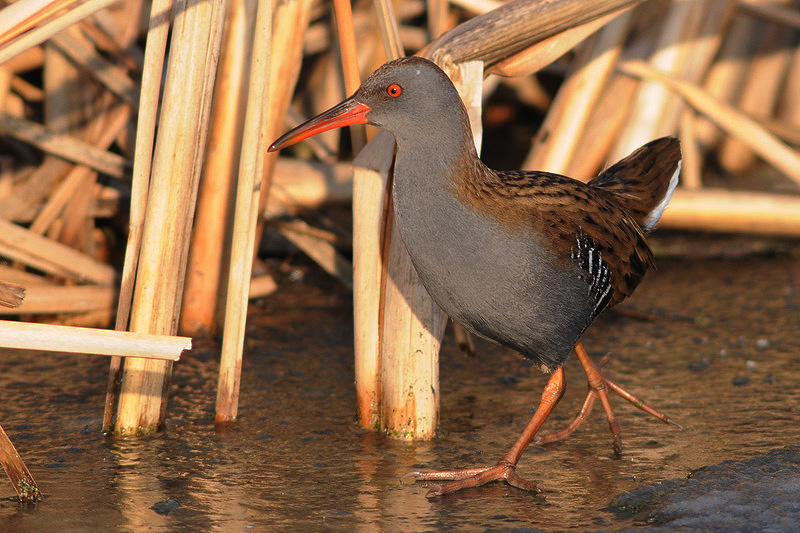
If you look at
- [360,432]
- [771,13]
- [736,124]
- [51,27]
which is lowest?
[360,432]

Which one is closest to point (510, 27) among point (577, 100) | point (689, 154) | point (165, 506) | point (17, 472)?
point (577, 100)

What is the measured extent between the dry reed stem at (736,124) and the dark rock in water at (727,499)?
6.81ft

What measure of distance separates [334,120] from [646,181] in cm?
143

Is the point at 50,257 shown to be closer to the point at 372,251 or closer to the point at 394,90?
the point at 372,251

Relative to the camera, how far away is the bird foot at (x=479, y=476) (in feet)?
10.5

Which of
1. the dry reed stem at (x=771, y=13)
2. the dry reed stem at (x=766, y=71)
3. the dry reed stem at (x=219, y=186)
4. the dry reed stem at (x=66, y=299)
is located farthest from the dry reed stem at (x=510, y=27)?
the dry reed stem at (x=766, y=71)

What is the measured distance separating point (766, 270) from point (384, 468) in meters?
3.30

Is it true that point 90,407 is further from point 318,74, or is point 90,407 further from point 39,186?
point 318,74

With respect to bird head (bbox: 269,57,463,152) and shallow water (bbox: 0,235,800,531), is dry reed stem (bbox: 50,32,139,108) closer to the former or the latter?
shallow water (bbox: 0,235,800,531)

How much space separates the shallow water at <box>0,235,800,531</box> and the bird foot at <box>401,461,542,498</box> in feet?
A: 0.13

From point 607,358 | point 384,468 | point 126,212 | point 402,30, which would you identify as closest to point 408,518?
point 384,468

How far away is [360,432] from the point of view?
3721 mm

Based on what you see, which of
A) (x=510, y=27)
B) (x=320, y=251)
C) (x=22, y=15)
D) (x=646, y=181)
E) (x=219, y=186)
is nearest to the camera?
(x=22, y=15)

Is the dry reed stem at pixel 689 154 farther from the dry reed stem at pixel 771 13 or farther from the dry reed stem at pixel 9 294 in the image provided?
the dry reed stem at pixel 9 294
